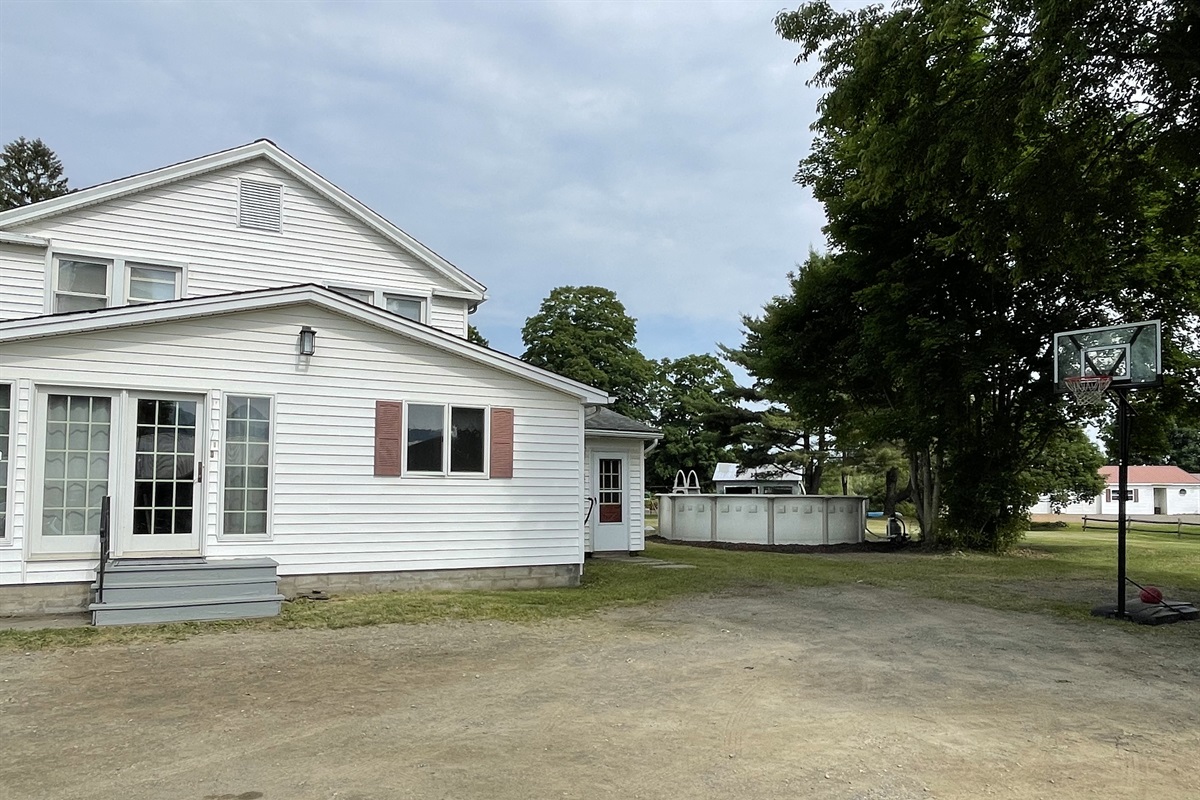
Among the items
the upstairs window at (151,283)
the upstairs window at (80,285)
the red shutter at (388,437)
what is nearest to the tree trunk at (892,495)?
the red shutter at (388,437)

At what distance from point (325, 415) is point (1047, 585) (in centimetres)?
1205

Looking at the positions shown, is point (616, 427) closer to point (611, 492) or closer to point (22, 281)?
point (611, 492)

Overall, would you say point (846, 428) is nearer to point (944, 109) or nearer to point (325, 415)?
point (944, 109)

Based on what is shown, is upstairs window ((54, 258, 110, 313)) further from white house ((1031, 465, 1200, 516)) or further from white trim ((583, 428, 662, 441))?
white house ((1031, 465, 1200, 516))

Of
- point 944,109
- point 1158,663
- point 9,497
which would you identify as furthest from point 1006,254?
point 9,497

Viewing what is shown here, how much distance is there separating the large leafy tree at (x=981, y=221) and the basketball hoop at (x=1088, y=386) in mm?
3134

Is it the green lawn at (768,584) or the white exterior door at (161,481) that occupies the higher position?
the white exterior door at (161,481)

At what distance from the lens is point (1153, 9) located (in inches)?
445

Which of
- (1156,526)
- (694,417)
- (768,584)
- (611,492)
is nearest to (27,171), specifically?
(694,417)

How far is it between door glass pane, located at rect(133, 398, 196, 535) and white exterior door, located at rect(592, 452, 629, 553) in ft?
30.2

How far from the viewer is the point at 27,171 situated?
51.0m

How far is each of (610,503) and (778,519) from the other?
6.33 metres

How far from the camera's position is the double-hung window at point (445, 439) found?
11961 mm

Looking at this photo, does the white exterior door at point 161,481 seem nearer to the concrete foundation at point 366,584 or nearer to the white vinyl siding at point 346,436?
the white vinyl siding at point 346,436
